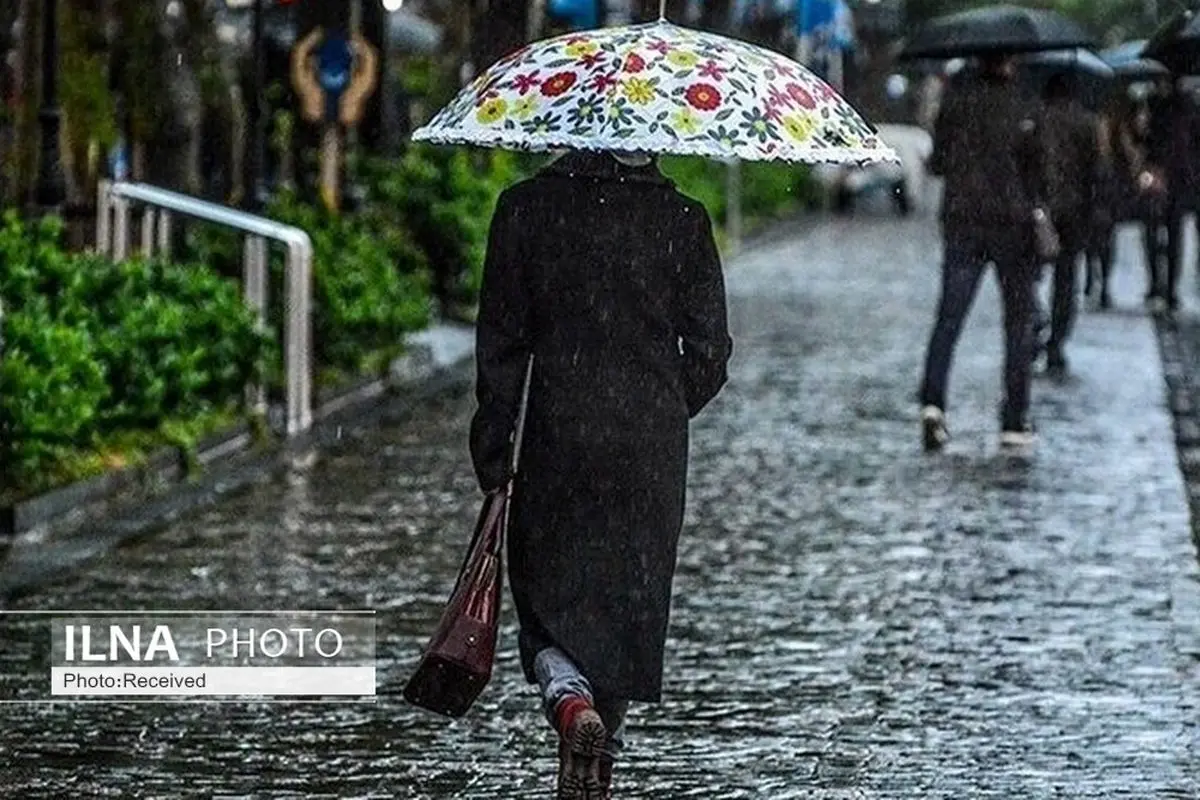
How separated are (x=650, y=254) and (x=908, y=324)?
1828cm

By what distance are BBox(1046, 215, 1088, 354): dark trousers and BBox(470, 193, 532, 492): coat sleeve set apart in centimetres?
1290

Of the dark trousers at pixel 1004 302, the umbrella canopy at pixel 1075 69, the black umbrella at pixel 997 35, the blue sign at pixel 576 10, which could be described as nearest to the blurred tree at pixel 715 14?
the blue sign at pixel 576 10

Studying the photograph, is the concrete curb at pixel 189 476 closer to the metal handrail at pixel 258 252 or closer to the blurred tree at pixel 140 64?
the metal handrail at pixel 258 252

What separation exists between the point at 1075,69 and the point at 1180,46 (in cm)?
850

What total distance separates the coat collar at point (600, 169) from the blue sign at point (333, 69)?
46.5 feet

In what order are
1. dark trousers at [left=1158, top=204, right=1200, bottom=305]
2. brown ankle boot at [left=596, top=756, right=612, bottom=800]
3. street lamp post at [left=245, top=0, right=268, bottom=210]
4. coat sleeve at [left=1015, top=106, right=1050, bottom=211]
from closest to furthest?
brown ankle boot at [left=596, top=756, right=612, bottom=800], coat sleeve at [left=1015, top=106, right=1050, bottom=211], street lamp post at [left=245, top=0, right=268, bottom=210], dark trousers at [left=1158, top=204, right=1200, bottom=305]

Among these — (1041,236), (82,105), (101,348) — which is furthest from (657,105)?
(82,105)

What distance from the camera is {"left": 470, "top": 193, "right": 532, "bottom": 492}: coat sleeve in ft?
24.8

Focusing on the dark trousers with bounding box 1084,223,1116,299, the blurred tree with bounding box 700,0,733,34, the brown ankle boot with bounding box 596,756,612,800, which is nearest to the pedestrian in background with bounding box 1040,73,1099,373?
the dark trousers with bounding box 1084,223,1116,299

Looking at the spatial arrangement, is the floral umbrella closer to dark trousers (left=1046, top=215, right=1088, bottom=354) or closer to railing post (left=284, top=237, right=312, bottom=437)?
railing post (left=284, top=237, right=312, bottom=437)

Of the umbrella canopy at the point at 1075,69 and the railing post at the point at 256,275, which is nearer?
the railing post at the point at 256,275

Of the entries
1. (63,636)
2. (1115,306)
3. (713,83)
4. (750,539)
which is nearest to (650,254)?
(713,83)

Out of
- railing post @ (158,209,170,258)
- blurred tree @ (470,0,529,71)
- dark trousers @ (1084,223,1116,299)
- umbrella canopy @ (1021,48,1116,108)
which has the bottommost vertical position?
dark trousers @ (1084,223,1116,299)

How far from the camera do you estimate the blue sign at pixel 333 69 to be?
21781mm
